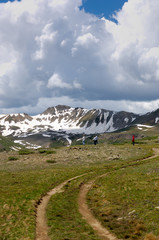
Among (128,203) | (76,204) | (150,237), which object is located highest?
(150,237)

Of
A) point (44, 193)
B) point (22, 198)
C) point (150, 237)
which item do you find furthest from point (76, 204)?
point (150, 237)

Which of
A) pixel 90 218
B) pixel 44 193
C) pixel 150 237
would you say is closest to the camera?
pixel 150 237

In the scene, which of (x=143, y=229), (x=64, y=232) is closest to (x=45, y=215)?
(x=64, y=232)

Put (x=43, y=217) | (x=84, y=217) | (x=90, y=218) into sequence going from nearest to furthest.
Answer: (x=90, y=218)
(x=84, y=217)
(x=43, y=217)

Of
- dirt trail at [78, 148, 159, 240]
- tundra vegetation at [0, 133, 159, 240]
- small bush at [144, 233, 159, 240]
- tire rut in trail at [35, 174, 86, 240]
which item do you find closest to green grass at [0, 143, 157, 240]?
tundra vegetation at [0, 133, 159, 240]

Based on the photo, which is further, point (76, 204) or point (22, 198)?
point (22, 198)

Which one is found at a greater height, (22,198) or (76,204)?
(22,198)

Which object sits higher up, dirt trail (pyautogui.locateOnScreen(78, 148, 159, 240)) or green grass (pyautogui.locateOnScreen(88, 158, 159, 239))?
green grass (pyautogui.locateOnScreen(88, 158, 159, 239))

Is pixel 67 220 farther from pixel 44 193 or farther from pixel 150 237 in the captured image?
pixel 44 193

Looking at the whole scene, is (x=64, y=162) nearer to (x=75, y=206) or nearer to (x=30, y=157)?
(x=30, y=157)

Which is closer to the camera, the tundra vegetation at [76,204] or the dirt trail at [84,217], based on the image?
the dirt trail at [84,217]

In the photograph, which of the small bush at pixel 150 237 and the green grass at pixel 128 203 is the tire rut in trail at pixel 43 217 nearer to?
the green grass at pixel 128 203

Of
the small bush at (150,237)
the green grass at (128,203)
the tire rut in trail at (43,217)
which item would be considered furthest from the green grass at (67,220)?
the small bush at (150,237)

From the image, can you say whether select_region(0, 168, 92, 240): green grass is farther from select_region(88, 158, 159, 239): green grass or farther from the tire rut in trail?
select_region(88, 158, 159, 239): green grass
